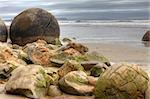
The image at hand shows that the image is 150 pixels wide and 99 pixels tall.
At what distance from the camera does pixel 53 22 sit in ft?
44.7

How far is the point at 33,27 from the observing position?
13141 mm

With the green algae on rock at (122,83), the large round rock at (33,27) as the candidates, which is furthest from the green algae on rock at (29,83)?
the large round rock at (33,27)

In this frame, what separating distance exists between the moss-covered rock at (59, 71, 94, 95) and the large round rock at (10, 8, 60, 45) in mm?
7017

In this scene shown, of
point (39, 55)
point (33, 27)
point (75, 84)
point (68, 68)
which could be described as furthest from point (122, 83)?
point (33, 27)

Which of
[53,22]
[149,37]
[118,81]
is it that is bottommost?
[149,37]

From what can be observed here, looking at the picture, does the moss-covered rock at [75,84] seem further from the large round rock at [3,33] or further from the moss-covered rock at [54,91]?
the large round rock at [3,33]

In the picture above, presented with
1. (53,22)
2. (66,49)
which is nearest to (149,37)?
(53,22)

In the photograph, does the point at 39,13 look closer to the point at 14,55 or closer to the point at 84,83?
the point at 14,55

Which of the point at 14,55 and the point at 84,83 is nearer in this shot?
the point at 84,83

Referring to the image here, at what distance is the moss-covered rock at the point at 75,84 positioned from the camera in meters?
5.95

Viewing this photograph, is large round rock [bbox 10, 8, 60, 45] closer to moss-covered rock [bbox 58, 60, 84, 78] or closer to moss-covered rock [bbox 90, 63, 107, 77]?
moss-covered rock [bbox 90, 63, 107, 77]

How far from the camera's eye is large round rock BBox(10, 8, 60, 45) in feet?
43.2

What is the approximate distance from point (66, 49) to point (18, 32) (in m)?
4.81

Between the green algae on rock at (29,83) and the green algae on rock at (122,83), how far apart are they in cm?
90
